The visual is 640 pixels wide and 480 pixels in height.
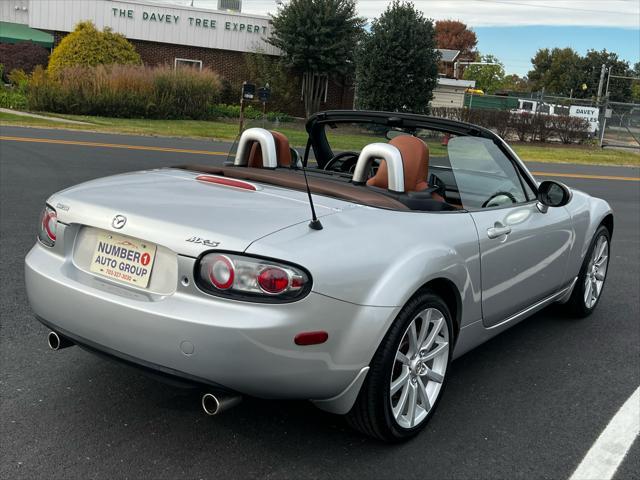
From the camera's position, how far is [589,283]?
560 centimetres

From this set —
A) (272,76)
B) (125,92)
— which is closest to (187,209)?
(125,92)

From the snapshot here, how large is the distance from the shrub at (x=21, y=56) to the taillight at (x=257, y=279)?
108 ft

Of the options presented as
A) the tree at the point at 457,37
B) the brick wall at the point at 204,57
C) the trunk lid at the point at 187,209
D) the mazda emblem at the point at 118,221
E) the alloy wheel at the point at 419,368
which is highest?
the tree at the point at 457,37

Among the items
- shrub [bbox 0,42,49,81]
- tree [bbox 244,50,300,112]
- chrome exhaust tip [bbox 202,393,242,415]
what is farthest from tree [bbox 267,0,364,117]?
chrome exhaust tip [bbox 202,393,242,415]

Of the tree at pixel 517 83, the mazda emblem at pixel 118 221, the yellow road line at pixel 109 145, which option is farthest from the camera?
the tree at pixel 517 83

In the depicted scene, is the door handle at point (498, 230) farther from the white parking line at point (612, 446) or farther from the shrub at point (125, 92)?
the shrub at point (125, 92)

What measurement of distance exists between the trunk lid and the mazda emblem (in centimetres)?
2

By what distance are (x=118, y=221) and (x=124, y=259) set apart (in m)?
0.17

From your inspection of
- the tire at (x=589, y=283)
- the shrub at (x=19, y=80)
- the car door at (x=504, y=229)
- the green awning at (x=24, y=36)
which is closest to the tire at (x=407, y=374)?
the car door at (x=504, y=229)

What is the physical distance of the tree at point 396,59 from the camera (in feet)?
96.2

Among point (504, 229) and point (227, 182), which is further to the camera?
point (504, 229)

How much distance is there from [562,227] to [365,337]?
2342 millimetres

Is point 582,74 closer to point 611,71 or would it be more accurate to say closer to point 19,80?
point 611,71

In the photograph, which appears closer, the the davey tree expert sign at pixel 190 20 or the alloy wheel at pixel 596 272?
the alloy wheel at pixel 596 272
